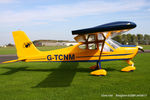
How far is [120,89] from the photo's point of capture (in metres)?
4.60

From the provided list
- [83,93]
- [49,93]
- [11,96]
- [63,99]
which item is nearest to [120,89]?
[83,93]

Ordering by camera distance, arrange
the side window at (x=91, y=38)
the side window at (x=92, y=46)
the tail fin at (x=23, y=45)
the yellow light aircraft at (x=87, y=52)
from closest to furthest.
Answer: the side window at (x=91, y=38) → the yellow light aircraft at (x=87, y=52) → the side window at (x=92, y=46) → the tail fin at (x=23, y=45)

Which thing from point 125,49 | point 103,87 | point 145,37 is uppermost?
point 125,49

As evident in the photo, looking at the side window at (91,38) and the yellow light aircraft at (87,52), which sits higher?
the side window at (91,38)

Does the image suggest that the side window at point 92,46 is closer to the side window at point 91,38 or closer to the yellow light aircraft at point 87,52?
the yellow light aircraft at point 87,52

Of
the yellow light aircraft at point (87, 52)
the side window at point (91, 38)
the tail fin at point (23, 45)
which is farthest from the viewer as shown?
the tail fin at point (23, 45)

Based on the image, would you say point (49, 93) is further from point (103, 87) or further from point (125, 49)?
point (125, 49)

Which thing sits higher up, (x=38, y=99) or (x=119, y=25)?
(x=119, y=25)

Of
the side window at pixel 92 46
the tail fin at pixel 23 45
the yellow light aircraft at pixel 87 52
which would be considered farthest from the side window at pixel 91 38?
the tail fin at pixel 23 45

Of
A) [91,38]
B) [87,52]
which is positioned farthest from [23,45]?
[91,38]

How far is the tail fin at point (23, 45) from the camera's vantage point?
800cm

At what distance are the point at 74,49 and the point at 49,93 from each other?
379 cm

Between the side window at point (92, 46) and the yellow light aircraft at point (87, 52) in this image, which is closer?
the yellow light aircraft at point (87, 52)

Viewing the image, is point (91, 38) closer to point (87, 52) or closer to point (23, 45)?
point (87, 52)
